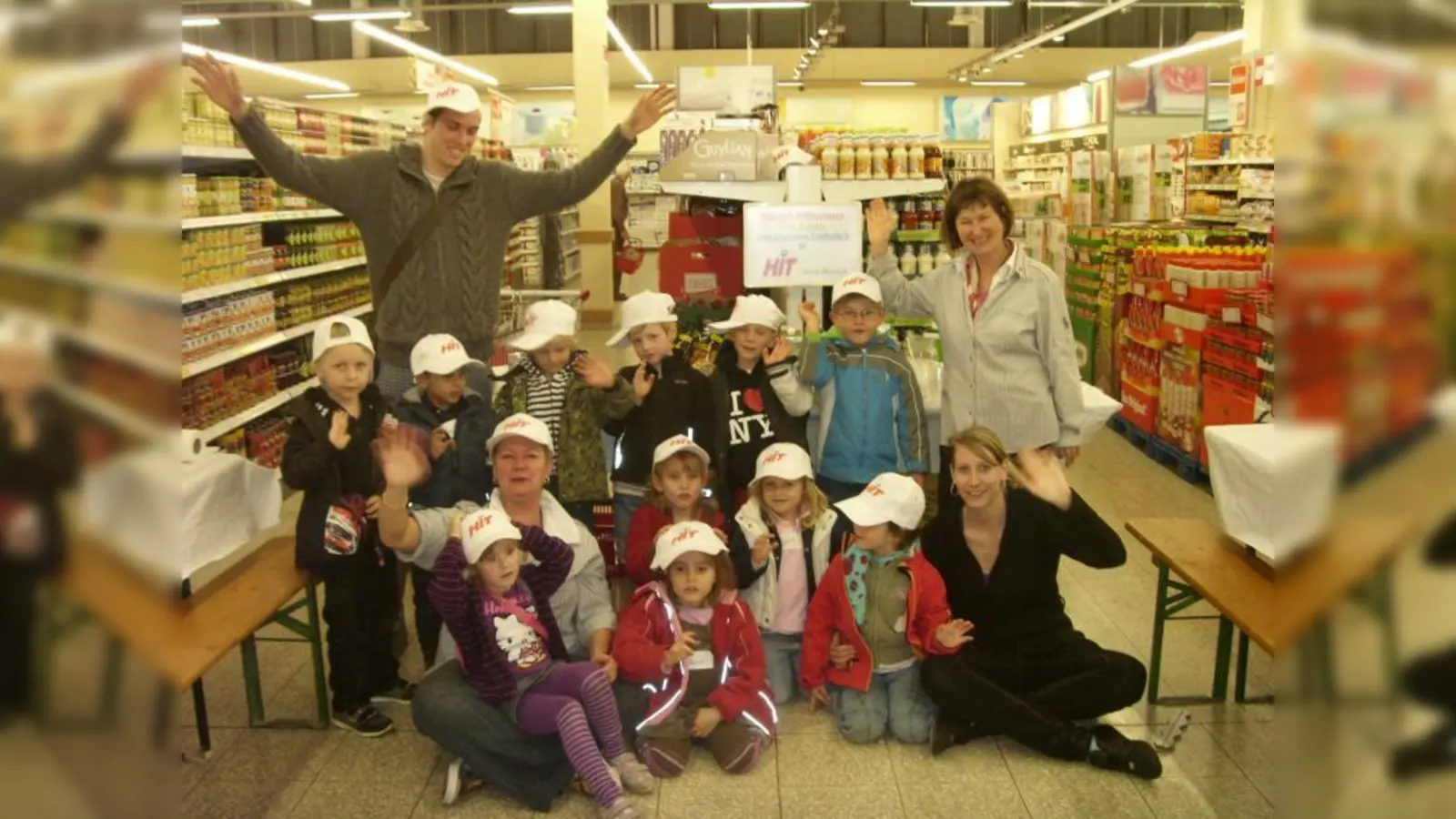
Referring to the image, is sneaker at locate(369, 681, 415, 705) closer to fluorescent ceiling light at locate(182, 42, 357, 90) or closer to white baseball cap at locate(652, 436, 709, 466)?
white baseball cap at locate(652, 436, 709, 466)

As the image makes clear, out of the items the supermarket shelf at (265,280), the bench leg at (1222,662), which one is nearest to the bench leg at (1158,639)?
the bench leg at (1222,662)

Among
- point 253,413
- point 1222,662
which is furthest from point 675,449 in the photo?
point 253,413

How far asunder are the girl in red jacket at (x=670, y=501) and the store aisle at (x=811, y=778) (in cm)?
68

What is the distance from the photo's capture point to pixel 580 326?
42.1 feet

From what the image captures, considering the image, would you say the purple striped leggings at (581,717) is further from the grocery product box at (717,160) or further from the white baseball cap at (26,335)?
the white baseball cap at (26,335)

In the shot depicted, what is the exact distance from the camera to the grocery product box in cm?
561

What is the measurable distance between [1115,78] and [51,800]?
558 inches

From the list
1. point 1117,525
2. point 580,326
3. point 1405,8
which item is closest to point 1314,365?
point 1405,8

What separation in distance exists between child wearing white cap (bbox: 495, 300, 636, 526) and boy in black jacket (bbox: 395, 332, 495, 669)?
0.18m

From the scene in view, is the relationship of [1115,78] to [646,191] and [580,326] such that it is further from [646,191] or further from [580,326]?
[580,326]

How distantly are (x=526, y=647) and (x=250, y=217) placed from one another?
4.10m

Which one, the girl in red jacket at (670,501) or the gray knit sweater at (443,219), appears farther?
the girl in red jacket at (670,501)

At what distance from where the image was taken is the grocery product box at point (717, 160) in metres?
5.61

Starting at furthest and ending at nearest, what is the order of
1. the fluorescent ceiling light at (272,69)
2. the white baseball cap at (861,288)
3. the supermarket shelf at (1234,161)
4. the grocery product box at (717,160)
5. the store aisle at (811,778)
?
1. the fluorescent ceiling light at (272,69)
2. the supermarket shelf at (1234,161)
3. the grocery product box at (717,160)
4. the white baseball cap at (861,288)
5. the store aisle at (811,778)
